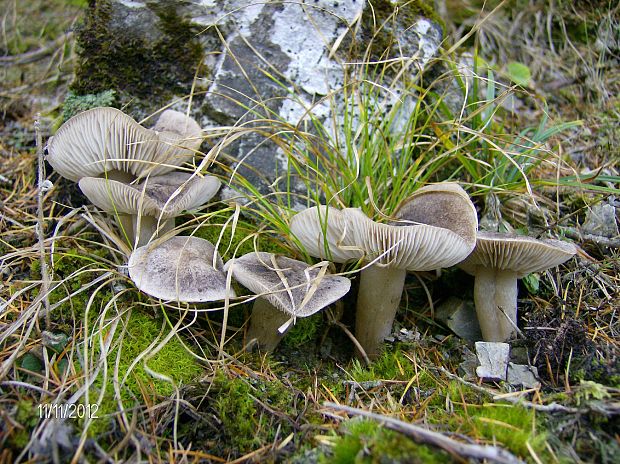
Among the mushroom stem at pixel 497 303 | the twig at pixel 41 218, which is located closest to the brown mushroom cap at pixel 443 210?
the mushroom stem at pixel 497 303

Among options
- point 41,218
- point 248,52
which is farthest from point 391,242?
point 248,52

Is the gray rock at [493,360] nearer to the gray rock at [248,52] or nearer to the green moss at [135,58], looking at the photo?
the gray rock at [248,52]

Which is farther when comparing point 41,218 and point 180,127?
point 180,127

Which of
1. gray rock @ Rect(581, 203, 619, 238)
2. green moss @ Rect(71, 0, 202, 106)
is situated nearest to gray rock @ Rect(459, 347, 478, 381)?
gray rock @ Rect(581, 203, 619, 238)

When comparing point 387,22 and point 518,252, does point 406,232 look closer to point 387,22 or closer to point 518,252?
point 518,252

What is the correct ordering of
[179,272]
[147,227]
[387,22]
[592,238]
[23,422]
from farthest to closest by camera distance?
[387,22], [592,238], [147,227], [179,272], [23,422]

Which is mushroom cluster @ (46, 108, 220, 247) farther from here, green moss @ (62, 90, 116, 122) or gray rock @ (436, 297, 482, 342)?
gray rock @ (436, 297, 482, 342)
